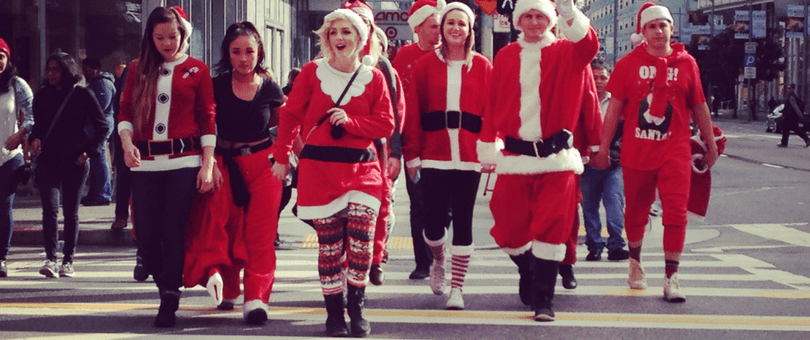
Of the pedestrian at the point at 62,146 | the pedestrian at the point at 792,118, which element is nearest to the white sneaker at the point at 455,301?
the pedestrian at the point at 62,146

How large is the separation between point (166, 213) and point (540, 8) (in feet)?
7.93

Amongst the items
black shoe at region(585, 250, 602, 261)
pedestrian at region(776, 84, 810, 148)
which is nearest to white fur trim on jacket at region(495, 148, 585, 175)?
black shoe at region(585, 250, 602, 261)

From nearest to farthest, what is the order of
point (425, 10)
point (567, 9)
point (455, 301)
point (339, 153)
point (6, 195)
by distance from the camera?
point (339, 153) → point (567, 9) → point (455, 301) → point (425, 10) → point (6, 195)

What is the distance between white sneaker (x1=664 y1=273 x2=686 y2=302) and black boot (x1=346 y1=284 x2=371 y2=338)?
2193mm

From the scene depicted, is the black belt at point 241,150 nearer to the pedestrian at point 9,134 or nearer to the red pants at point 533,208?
the red pants at point 533,208

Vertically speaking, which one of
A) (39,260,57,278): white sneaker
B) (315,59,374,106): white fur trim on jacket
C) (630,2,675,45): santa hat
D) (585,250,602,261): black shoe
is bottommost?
(585,250,602,261): black shoe

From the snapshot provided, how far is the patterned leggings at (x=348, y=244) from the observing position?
6.14 m

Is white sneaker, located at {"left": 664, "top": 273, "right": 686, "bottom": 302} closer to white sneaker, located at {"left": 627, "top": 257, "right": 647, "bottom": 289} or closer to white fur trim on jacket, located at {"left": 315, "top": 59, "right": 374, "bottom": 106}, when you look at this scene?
white sneaker, located at {"left": 627, "top": 257, "right": 647, "bottom": 289}

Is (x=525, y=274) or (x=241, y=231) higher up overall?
(x=241, y=231)

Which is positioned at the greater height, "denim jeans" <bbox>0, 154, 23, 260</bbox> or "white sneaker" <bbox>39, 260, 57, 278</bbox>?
"denim jeans" <bbox>0, 154, 23, 260</bbox>

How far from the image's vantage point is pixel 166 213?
21.2 feet

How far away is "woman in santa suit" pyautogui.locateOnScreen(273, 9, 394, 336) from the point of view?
6.12m

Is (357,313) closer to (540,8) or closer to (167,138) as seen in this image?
(167,138)

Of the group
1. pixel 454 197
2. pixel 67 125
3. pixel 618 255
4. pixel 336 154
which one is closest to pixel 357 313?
pixel 336 154
